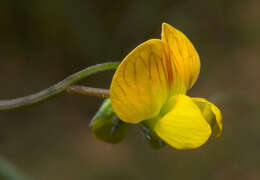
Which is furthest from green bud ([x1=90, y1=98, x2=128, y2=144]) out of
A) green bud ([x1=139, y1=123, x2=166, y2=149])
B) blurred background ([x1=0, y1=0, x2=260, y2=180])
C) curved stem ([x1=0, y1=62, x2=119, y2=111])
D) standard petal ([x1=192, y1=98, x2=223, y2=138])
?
blurred background ([x1=0, y1=0, x2=260, y2=180])

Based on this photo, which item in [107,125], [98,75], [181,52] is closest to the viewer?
[181,52]

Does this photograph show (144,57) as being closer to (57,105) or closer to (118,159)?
(118,159)

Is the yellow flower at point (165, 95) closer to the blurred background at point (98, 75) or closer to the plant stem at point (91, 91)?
the plant stem at point (91, 91)

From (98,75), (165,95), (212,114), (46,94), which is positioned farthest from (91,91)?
(98,75)

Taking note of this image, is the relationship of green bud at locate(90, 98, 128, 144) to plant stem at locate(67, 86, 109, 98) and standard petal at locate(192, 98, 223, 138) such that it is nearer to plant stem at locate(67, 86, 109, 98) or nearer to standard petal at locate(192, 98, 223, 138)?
plant stem at locate(67, 86, 109, 98)

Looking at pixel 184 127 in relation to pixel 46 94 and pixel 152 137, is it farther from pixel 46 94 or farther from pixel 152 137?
pixel 46 94

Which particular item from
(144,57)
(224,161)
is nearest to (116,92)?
(144,57)

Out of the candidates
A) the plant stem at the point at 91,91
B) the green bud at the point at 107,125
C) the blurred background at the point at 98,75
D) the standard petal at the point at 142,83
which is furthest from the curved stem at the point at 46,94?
the blurred background at the point at 98,75
